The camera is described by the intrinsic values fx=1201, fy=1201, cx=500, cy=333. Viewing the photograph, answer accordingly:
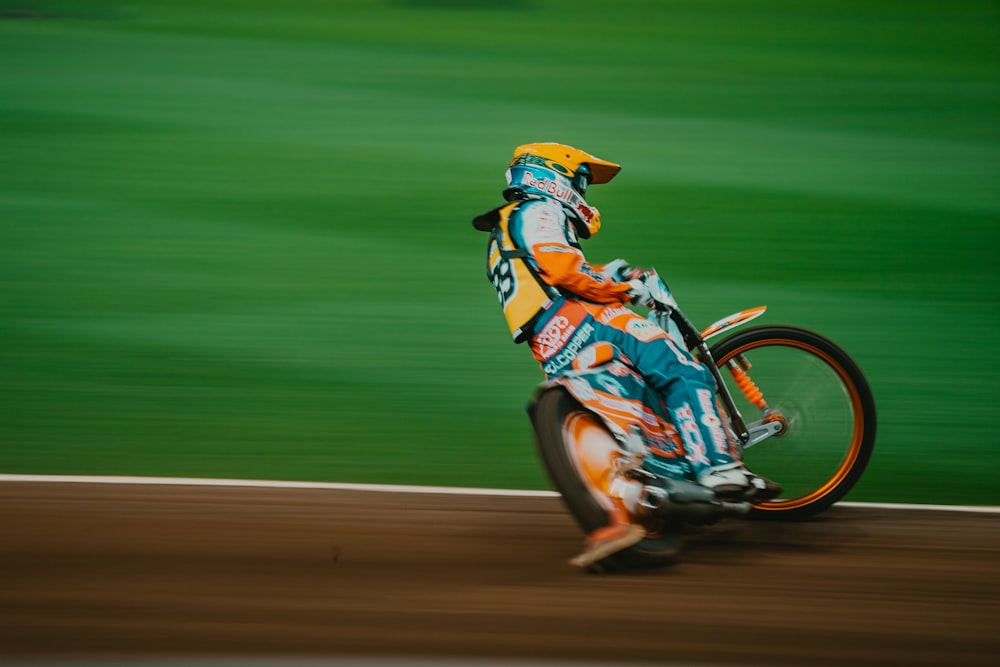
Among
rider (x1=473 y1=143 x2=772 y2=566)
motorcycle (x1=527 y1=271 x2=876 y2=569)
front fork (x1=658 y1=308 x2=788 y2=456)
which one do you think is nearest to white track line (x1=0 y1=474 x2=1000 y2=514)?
motorcycle (x1=527 y1=271 x2=876 y2=569)

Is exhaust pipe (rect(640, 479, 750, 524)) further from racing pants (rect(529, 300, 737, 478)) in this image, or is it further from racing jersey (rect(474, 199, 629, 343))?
racing jersey (rect(474, 199, 629, 343))

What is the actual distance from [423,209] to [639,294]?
534cm

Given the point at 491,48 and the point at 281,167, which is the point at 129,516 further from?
the point at 491,48

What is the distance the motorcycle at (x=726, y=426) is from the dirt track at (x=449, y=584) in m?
0.19

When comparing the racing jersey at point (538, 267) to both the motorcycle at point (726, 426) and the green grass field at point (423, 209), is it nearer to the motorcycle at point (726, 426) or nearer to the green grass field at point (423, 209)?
the motorcycle at point (726, 426)

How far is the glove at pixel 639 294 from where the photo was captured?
554 centimetres

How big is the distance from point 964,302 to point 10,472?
681 centimetres

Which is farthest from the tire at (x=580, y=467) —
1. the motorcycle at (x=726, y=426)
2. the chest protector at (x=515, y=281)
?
the chest protector at (x=515, y=281)

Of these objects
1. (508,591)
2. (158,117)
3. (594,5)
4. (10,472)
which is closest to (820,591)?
(508,591)

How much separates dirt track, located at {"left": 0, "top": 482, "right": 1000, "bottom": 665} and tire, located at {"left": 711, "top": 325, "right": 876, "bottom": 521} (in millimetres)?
159

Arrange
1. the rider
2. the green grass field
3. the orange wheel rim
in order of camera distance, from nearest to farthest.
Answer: the rider, the orange wheel rim, the green grass field

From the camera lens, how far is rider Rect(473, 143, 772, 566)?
5.35 meters

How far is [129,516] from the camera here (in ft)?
19.2

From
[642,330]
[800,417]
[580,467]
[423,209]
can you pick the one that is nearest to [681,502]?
[580,467]
